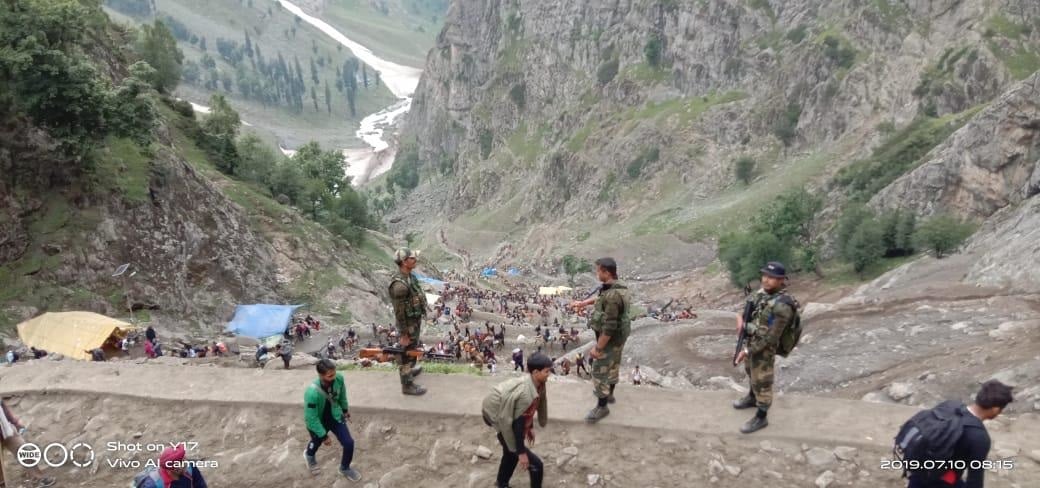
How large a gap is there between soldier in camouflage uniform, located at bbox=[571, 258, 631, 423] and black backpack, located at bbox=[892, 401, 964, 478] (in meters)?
2.82

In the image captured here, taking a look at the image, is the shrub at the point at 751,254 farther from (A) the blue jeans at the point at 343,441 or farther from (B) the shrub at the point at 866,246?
(A) the blue jeans at the point at 343,441

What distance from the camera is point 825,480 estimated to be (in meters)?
6.46

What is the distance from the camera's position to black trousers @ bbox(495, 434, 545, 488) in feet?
20.3

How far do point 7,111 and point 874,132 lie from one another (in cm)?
6414

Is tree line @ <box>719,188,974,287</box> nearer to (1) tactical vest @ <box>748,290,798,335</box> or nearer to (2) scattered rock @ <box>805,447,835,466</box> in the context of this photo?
(2) scattered rock @ <box>805,447,835,466</box>

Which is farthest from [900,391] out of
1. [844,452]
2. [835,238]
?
[835,238]

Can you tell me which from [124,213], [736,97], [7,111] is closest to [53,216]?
[124,213]

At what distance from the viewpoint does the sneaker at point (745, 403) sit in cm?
746

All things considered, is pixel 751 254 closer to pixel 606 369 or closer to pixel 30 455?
pixel 606 369

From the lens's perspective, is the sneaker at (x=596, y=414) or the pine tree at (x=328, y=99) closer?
the sneaker at (x=596, y=414)

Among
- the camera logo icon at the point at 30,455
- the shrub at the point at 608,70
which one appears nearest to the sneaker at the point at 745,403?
the camera logo icon at the point at 30,455

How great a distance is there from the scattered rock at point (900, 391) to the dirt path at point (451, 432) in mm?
6960

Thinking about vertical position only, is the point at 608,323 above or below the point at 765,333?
below

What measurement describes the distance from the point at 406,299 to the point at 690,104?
83659 millimetres
